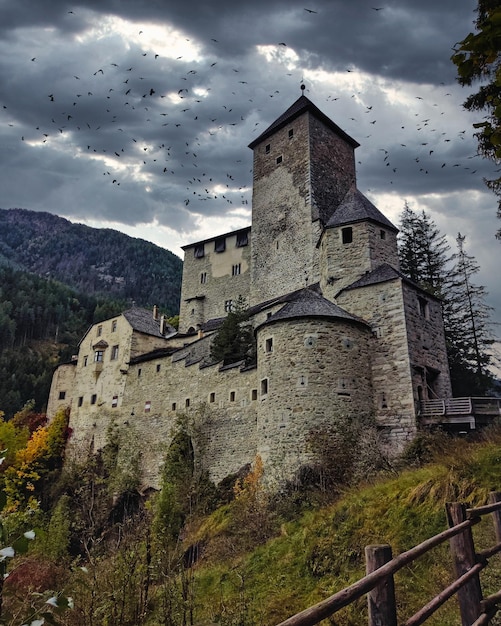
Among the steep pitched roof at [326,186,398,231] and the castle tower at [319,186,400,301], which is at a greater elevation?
the steep pitched roof at [326,186,398,231]

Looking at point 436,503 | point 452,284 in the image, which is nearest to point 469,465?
point 436,503

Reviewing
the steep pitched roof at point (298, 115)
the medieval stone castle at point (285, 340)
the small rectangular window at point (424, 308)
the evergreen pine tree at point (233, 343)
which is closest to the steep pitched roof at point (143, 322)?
the medieval stone castle at point (285, 340)

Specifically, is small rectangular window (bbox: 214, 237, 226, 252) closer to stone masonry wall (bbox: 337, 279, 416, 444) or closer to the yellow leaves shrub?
the yellow leaves shrub

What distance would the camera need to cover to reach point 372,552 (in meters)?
3.72

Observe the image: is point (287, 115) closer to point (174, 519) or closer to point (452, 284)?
point (452, 284)

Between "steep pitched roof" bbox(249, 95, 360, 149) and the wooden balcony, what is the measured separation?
24477 millimetres

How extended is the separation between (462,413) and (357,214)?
1080cm

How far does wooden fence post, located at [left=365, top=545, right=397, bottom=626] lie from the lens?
11.8 feet

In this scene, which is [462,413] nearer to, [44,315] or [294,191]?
[294,191]

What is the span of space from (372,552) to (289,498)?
41.4 ft

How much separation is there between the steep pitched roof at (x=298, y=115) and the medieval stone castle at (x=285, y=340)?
5.4 inches

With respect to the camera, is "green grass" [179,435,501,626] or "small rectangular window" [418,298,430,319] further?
"small rectangular window" [418,298,430,319]

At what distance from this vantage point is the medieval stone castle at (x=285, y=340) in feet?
61.1

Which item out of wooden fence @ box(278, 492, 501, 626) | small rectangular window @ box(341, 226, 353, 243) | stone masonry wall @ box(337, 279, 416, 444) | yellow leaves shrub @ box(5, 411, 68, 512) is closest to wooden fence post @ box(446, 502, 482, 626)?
wooden fence @ box(278, 492, 501, 626)
